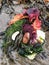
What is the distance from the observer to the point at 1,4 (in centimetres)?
484

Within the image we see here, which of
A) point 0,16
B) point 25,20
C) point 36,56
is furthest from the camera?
point 0,16

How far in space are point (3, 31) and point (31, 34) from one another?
0.49 metres

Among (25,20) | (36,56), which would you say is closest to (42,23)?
(25,20)

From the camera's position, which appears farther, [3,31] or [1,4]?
[1,4]

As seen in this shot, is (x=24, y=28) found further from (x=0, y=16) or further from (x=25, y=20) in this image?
(x=0, y=16)

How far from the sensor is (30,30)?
12.8 feet

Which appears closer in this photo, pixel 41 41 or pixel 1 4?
pixel 41 41

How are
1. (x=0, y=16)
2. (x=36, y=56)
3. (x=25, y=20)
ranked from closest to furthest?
(x=36, y=56)
(x=25, y=20)
(x=0, y=16)

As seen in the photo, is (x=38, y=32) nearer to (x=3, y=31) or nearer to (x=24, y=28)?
Result: (x=24, y=28)

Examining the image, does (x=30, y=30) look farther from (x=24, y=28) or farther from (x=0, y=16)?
(x=0, y=16)

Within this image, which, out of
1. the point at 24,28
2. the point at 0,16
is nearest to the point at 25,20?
the point at 24,28

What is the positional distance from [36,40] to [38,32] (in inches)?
5.9

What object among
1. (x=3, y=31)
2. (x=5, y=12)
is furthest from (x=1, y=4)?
(x=3, y=31)

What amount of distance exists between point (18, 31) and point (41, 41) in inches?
12.3
